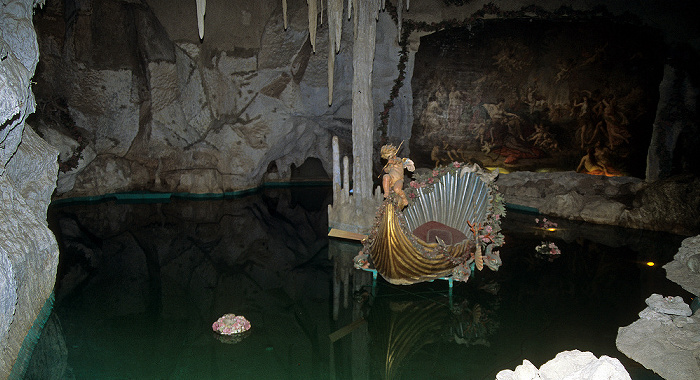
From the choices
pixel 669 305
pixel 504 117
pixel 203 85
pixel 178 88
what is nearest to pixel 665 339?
pixel 669 305

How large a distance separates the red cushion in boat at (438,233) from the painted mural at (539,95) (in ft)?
26.8

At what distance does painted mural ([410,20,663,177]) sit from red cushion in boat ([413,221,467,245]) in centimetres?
815

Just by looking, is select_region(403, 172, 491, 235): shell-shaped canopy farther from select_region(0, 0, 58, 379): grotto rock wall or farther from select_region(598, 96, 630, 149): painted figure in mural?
select_region(598, 96, 630, 149): painted figure in mural

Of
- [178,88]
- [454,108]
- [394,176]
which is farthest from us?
[454,108]

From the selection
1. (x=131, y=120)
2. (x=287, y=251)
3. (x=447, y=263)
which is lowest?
(x=287, y=251)

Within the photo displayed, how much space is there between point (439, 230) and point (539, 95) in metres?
8.90

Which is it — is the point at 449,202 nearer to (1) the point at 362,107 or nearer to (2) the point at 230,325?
(1) the point at 362,107

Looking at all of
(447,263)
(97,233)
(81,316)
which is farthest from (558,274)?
(97,233)

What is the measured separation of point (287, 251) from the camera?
901 centimetres

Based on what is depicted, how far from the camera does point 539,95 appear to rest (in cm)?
1421

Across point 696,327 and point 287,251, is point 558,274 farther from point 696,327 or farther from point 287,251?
point 287,251

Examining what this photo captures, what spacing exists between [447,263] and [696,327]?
299 cm

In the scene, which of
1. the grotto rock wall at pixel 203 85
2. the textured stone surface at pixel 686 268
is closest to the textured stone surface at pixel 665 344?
the textured stone surface at pixel 686 268

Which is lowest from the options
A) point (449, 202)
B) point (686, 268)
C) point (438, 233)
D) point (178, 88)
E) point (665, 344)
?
point (686, 268)
